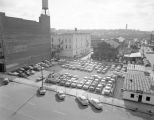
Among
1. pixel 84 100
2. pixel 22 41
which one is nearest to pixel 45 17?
pixel 22 41

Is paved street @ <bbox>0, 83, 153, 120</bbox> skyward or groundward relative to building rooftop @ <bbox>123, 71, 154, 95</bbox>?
groundward

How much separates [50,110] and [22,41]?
31589mm

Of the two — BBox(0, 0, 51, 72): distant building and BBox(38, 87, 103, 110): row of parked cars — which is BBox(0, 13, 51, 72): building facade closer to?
BBox(0, 0, 51, 72): distant building

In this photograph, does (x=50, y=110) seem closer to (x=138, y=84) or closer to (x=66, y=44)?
(x=138, y=84)

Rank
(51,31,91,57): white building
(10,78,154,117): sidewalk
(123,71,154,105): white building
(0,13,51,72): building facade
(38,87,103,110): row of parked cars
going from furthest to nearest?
(51,31,91,57): white building
(0,13,51,72): building facade
(123,71,154,105): white building
(10,78,154,117): sidewalk
(38,87,103,110): row of parked cars

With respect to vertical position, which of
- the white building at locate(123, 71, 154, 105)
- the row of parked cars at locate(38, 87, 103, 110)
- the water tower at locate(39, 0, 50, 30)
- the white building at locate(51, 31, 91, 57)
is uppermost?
the water tower at locate(39, 0, 50, 30)

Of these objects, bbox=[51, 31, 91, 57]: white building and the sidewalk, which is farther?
bbox=[51, 31, 91, 57]: white building

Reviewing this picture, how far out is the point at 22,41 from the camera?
45406 millimetres

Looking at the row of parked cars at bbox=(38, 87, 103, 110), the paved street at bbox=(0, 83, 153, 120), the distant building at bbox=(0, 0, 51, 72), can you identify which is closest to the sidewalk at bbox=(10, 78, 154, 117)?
the paved street at bbox=(0, 83, 153, 120)

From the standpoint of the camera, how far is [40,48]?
55.1 metres

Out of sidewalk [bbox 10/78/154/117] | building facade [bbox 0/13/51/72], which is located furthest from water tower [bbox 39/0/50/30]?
sidewalk [bbox 10/78/154/117]

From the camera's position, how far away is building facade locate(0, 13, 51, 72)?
38969 millimetres

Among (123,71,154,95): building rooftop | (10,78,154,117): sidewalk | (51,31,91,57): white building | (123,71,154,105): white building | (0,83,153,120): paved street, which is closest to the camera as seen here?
(0,83,153,120): paved street

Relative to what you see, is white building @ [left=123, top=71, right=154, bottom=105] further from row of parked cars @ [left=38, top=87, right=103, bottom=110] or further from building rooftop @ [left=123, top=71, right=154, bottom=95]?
row of parked cars @ [left=38, top=87, right=103, bottom=110]
